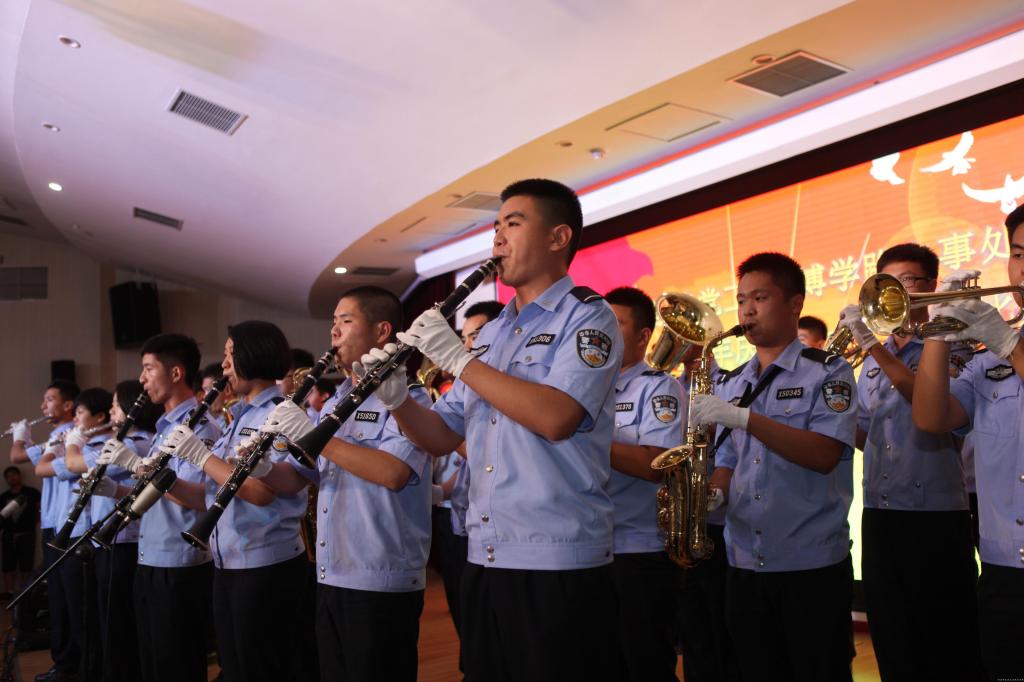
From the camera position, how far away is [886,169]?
643cm

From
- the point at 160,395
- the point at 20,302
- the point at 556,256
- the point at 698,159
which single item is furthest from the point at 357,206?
the point at 20,302

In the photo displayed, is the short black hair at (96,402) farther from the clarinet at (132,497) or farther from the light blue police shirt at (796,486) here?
the light blue police shirt at (796,486)

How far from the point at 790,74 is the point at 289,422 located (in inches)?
179

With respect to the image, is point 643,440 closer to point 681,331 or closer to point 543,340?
point 681,331

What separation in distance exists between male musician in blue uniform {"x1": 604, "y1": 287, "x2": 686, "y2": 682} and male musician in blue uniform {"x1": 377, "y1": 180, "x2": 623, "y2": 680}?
0.99m

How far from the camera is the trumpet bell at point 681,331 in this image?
417cm

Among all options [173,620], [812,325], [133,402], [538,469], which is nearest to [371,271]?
[133,402]

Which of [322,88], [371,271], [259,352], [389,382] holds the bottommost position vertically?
[389,382]

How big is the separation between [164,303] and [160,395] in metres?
13.4

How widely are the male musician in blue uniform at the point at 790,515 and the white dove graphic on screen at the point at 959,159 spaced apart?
3405 millimetres

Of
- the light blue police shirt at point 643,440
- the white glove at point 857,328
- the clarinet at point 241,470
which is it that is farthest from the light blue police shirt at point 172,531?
the white glove at point 857,328

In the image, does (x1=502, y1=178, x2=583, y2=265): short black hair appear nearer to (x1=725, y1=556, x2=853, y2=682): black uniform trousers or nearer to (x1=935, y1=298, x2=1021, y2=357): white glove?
(x1=935, y1=298, x2=1021, y2=357): white glove

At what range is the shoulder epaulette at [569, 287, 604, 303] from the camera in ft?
7.91

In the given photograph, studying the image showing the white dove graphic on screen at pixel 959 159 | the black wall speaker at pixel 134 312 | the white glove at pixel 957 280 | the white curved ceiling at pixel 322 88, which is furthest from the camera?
the black wall speaker at pixel 134 312
